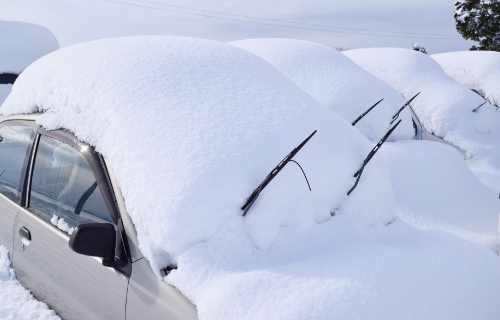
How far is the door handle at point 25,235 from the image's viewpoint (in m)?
2.37

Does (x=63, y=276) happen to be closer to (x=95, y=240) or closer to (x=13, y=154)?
(x=95, y=240)

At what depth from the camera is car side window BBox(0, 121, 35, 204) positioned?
2.56 metres

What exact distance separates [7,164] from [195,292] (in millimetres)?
1923

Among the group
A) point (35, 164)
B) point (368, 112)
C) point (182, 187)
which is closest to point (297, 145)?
point (182, 187)

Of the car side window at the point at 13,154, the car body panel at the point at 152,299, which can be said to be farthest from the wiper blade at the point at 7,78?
the car body panel at the point at 152,299

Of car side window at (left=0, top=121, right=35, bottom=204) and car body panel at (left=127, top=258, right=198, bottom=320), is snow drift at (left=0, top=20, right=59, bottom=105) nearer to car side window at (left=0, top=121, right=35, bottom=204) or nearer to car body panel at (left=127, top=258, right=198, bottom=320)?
car side window at (left=0, top=121, right=35, bottom=204)

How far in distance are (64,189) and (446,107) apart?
5347 mm

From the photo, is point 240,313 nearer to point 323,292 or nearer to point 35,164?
point 323,292

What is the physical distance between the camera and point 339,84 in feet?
15.7

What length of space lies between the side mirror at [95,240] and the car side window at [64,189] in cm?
14

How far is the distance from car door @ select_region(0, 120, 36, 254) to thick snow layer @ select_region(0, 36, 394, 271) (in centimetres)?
13

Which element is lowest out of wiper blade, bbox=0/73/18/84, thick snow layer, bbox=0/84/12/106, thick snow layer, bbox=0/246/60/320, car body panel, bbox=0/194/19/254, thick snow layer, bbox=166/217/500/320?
thick snow layer, bbox=0/84/12/106

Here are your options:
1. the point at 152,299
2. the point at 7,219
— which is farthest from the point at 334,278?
the point at 7,219

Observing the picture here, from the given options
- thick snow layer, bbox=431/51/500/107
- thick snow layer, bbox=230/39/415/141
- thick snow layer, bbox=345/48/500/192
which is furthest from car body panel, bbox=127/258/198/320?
thick snow layer, bbox=431/51/500/107
